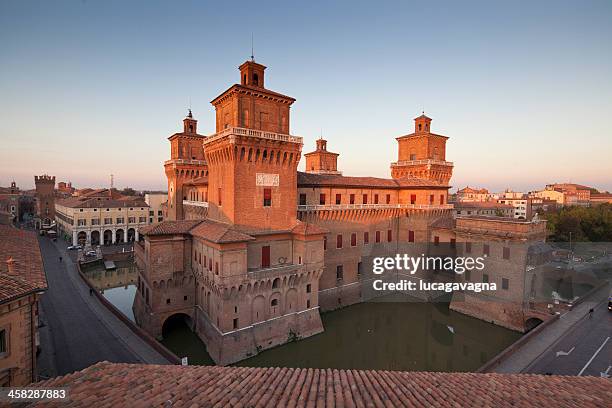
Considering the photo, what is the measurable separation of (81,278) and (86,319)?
1439 centimetres

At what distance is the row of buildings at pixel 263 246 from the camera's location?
2394 cm

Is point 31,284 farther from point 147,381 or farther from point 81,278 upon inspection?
point 81,278

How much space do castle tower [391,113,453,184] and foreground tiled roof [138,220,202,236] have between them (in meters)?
29.5

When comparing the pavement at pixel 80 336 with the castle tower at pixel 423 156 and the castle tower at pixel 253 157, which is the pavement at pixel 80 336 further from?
the castle tower at pixel 423 156

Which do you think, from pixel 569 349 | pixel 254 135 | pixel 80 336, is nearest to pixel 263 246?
pixel 254 135

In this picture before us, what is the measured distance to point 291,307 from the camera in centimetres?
2703

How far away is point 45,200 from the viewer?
8062 cm

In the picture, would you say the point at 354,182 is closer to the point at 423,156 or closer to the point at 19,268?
the point at 423,156

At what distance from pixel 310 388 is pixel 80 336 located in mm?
24109

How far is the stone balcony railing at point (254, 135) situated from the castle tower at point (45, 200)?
7785 centimetres

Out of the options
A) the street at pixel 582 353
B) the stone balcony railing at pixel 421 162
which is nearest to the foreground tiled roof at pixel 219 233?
the street at pixel 582 353

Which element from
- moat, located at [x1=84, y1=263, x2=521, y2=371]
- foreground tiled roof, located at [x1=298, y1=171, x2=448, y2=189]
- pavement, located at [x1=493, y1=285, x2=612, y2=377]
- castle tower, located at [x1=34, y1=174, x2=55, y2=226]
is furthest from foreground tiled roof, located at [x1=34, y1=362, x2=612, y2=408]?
castle tower, located at [x1=34, y1=174, x2=55, y2=226]

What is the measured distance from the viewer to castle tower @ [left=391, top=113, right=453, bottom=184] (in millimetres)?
42031

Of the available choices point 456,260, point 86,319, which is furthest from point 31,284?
point 456,260
